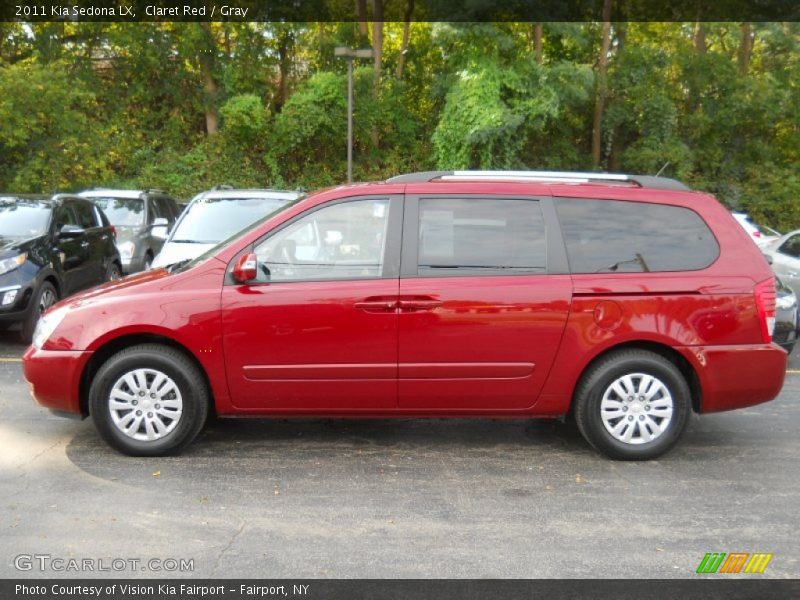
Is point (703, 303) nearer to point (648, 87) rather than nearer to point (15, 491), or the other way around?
point (15, 491)

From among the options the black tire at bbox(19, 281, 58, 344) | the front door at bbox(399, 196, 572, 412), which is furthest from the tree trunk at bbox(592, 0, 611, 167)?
the front door at bbox(399, 196, 572, 412)

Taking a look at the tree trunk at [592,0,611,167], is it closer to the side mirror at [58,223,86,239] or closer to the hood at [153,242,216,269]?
the hood at [153,242,216,269]

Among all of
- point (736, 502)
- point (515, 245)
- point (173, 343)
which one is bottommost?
point (736, 502)

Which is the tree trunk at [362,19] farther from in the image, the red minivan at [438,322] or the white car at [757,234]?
the red minivan at [438,322]

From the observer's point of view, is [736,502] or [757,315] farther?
[757,315]

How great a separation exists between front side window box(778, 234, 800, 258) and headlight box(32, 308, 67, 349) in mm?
9386

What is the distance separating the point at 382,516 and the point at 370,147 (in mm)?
28534

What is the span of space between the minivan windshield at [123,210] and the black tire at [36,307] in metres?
5.20

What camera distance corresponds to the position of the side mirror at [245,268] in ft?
17.3

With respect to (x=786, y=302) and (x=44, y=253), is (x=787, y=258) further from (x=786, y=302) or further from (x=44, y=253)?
(x=44, y=253)

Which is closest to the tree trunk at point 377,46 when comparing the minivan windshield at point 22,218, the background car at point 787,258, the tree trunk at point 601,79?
the tree trunk at point 601,79

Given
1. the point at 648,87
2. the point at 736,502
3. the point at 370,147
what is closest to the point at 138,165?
the point at 370,147

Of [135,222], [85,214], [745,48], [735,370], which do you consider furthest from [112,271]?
[745,48]

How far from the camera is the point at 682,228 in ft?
18.1
